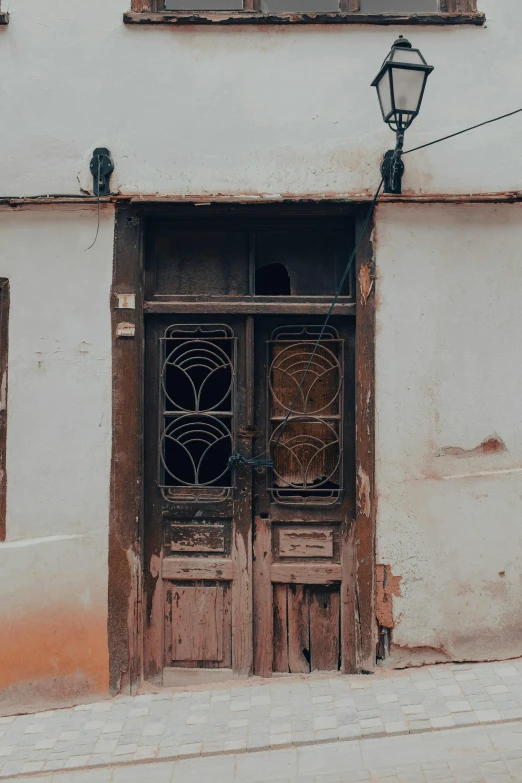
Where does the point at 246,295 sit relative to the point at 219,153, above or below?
below

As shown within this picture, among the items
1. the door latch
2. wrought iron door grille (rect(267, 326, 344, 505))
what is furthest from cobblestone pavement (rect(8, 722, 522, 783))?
the door latch

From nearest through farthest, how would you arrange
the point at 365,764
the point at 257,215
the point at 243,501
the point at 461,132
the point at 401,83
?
1. the point at 365,764
2. the point at 401,83
3. the point at 461,132
4. the point at 257,215
5. the point at 243,501

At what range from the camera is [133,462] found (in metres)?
4.62

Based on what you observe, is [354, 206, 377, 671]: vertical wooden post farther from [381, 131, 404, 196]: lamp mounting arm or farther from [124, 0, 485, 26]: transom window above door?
[124, 0, 485, 26]: transom window above door

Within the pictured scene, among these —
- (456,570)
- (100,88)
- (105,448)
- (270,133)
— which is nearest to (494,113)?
(270,133)

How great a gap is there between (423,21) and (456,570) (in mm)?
3475

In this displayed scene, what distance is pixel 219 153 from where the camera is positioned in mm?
4594

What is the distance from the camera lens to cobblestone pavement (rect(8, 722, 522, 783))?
3500 mm

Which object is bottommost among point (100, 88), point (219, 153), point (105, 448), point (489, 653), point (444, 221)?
point (489, 653)

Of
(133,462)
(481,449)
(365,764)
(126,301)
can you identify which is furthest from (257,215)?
(365,764)

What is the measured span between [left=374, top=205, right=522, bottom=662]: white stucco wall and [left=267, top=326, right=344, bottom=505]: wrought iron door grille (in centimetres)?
33

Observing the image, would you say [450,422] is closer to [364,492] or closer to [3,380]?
[364,492]

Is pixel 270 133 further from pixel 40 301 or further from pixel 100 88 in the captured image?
pixel 40 301

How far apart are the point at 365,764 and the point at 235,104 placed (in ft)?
12.8
